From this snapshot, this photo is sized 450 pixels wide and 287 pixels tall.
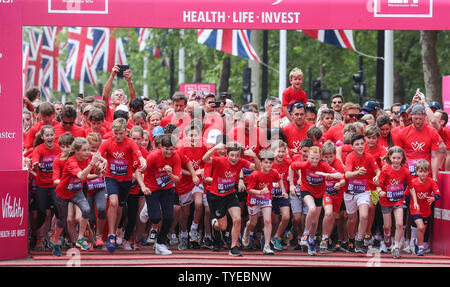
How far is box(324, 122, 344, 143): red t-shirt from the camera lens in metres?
12.2

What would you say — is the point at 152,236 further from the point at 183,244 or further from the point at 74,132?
the point at 74,132

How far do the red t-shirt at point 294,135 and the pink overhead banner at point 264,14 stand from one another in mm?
1572

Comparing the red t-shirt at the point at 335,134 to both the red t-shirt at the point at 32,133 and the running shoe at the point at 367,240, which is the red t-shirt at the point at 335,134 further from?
the red t-shirt at the point at 32,133

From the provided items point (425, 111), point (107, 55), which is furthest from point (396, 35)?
point (425, 111)

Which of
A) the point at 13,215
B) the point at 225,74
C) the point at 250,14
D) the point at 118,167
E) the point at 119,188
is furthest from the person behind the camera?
the point at 225,74

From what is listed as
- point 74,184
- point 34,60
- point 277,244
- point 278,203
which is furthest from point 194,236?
point 34,60

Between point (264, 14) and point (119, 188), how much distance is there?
350 cm

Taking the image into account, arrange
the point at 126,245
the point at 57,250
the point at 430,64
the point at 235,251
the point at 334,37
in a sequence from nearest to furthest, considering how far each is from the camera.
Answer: the point at 57,250, the point at 235,251, the point at 126,245, the point at 334,37, the point at 430,64

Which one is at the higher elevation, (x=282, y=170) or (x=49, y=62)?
(x=49, y=62)

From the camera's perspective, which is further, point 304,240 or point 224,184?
point 304,240

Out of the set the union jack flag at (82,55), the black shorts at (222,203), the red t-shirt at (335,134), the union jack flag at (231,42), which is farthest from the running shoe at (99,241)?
the union jack flag at (82,55)

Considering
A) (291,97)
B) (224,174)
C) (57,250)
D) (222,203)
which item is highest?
(291,97)

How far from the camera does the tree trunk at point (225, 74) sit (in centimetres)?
3569

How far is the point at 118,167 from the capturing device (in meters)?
11.0
